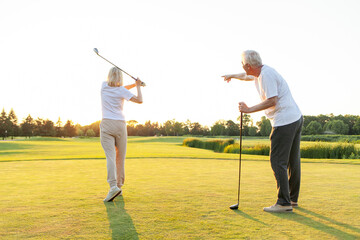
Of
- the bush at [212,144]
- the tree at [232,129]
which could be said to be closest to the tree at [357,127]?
the tree at [232,129]

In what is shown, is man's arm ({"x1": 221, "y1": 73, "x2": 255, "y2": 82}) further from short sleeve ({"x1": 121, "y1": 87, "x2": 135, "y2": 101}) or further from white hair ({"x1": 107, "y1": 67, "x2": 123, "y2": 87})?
white hair ({"x1": 107, "y1": 67, "x2": 123, "y2": 87})

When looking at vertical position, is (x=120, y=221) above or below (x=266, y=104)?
below

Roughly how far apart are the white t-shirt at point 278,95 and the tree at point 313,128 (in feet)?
252

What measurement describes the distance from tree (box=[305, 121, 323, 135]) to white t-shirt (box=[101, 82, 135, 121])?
77.0 meters

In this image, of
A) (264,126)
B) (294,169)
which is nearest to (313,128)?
(264,126)

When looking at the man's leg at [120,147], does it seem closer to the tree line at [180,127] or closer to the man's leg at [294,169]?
the man's leg at [294,169]

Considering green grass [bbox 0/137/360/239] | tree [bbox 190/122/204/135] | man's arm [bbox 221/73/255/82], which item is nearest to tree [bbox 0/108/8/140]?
tree [bbox 190/122/204/135]

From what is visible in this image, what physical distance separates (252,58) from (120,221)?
Result: 2669mm

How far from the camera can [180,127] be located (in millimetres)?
96938

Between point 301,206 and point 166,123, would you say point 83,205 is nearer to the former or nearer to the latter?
point 301,206

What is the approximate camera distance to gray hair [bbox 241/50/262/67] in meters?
4.29

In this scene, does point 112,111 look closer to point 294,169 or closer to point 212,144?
point 294,169

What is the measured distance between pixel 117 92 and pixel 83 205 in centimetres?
181

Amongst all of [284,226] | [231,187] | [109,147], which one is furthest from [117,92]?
[284,226]
